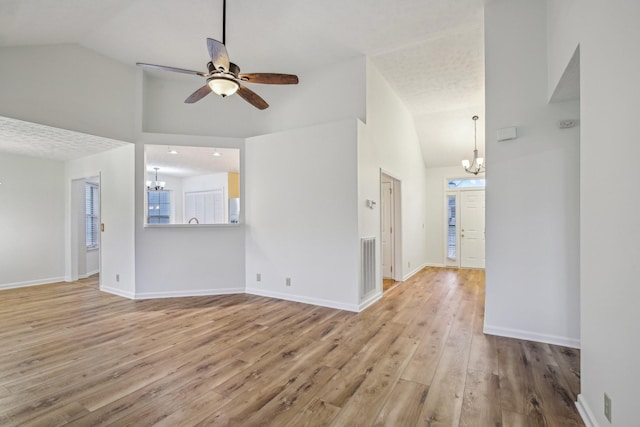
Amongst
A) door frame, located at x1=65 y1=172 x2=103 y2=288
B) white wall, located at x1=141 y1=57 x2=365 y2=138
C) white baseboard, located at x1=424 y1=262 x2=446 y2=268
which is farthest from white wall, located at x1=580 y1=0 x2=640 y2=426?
door frame, located at x1=65 y1=172 x2=103 y2=288

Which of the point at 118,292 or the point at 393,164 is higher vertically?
the point at 393,164

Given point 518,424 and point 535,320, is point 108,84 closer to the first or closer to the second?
point 518,424

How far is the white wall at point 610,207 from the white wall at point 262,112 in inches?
111

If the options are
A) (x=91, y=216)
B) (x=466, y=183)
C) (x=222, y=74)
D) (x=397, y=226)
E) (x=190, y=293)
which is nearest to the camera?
(x=222, y=74)

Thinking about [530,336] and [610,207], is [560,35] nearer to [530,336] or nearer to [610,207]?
[610,207]

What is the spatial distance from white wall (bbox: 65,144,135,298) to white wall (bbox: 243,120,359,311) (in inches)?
70.9

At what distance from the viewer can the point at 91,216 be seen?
6.90 metres

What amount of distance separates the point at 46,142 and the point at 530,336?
7.03 m

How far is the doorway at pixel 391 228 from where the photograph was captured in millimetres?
5836

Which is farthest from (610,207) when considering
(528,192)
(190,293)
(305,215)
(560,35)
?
(190,293)

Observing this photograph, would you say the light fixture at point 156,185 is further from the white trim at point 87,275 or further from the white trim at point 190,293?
the white trim at point 190,293

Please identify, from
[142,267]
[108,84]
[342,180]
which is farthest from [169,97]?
[342,180]

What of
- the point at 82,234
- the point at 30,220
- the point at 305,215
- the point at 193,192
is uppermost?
the point at 193,192

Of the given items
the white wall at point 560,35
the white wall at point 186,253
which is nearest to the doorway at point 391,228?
the white wall at point 186,253
